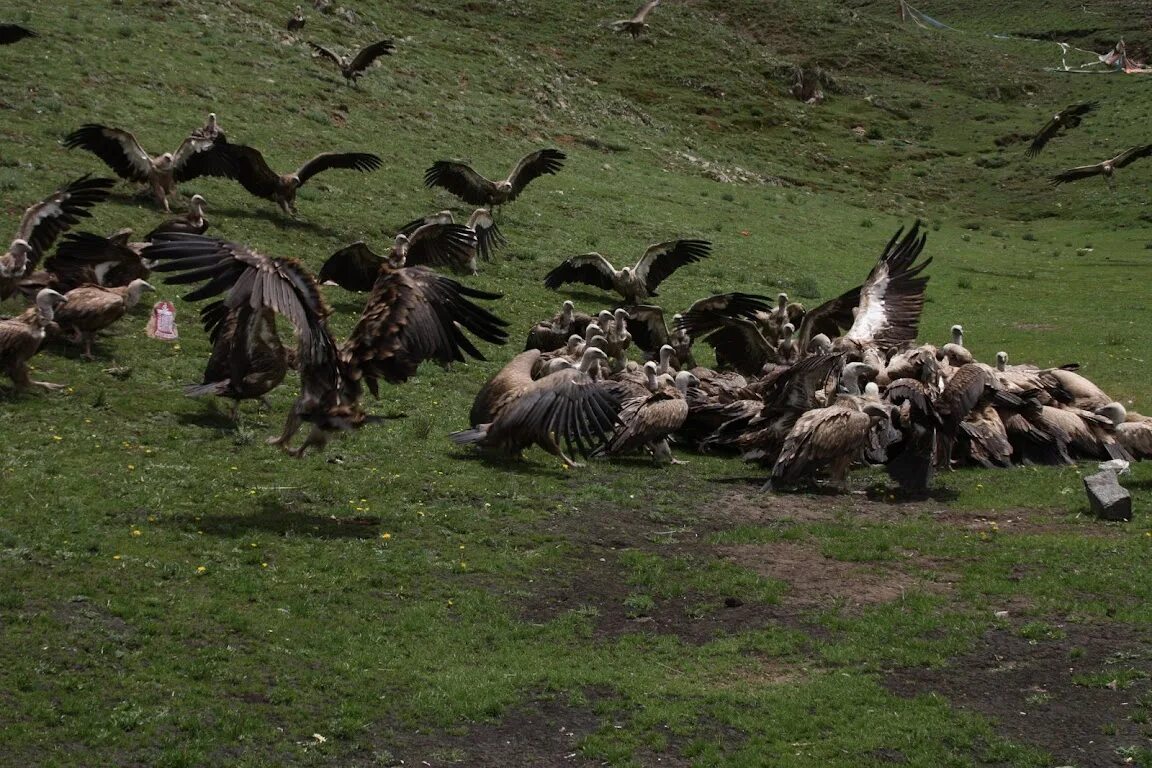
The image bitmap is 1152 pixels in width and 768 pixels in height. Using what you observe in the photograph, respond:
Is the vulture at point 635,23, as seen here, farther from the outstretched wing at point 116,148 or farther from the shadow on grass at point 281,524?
the shadow on grass at point 281,524

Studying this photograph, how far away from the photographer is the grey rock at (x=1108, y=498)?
12688 millimetres

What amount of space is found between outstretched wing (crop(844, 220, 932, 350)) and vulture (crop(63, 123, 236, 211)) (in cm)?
1101

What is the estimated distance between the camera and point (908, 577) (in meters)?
11.2

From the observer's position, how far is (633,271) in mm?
23625

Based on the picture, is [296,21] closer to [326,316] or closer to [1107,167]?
[1107,167]

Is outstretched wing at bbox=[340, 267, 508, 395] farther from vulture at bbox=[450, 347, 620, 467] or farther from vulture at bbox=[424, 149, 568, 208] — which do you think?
vulture at bbox=[424, 149, 568, 208]

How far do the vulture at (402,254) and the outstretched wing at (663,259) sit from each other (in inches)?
137

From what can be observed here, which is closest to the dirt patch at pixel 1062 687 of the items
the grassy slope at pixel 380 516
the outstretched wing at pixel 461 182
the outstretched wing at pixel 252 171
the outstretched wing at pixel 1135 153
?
the grassy slope at pixel 380 516

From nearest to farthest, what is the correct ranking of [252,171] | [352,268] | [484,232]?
[352,268], [252,171], [484,232]

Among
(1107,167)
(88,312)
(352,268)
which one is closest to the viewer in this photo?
(88,312)

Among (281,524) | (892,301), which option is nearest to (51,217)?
(281,524)

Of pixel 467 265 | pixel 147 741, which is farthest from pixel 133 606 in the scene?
pixel 467 265

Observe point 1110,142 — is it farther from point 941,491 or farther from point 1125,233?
point 941,491

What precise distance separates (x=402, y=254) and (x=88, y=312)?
5474 millimetres
